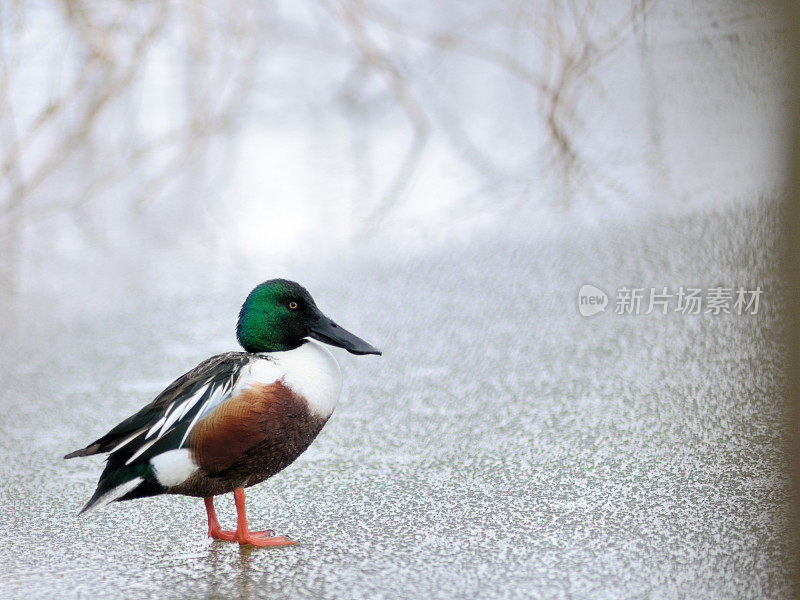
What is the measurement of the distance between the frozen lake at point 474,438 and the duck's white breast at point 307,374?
0.24 meters

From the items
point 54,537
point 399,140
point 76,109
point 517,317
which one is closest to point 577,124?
point 399,140

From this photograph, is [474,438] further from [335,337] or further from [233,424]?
[233,424]

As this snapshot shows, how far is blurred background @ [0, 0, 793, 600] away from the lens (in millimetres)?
1597

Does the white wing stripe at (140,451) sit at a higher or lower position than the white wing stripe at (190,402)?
lower

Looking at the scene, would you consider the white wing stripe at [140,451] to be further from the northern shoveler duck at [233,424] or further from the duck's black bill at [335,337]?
the duck's black bill at [335,337]

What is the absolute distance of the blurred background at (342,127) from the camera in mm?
3482

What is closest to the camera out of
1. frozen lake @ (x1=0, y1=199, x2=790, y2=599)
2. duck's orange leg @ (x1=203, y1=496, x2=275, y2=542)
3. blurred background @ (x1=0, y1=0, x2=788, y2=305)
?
frozen lake @ (x1=0, y1=199, x2=790, y2=599)

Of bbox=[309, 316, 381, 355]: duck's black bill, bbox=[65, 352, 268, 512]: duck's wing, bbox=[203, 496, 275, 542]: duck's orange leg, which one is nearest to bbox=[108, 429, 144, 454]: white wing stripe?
bbox=[65, 352, 268, 512]: duck's wing

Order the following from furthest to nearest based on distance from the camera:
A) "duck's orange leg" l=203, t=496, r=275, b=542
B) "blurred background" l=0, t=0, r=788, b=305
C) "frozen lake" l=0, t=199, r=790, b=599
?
"blurred background" l=0, t=0, r=788, b=305 → "duck's orange leg" l=203, t=496, r=275, b=542 → "frozen lake" l=0, t=199, r=790, b=599

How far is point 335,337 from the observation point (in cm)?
171

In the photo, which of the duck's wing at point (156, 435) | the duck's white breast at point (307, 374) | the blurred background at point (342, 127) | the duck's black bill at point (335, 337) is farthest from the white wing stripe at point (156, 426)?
the blurred background at point (342, 127)

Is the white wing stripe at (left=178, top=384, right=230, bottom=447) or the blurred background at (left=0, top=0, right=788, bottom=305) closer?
the white wing stripe at (left=178, top=384, right=230, bottom=447)

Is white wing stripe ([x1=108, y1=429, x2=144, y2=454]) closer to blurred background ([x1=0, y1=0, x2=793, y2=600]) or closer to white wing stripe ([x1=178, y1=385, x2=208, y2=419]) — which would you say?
white wing stripe ([x1=178, y1=385, x2=208, y2=419])

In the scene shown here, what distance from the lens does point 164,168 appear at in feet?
14.0
